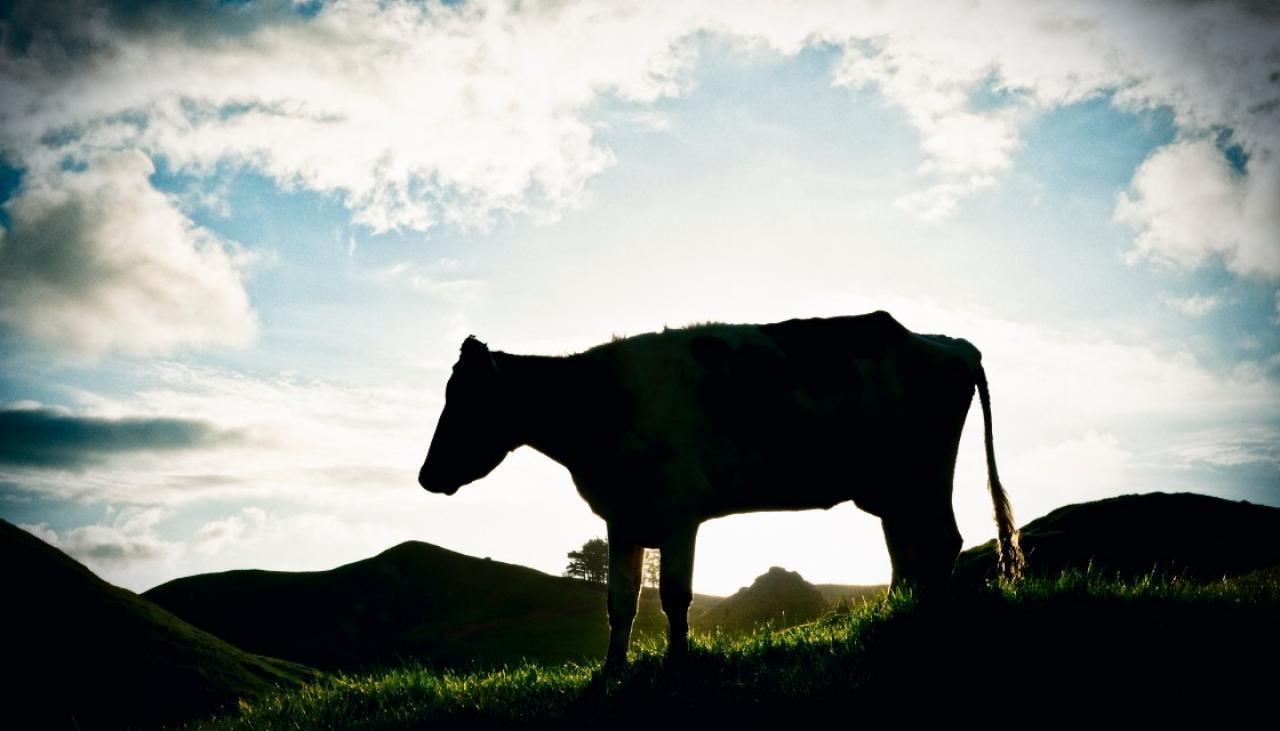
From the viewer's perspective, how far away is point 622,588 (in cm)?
812

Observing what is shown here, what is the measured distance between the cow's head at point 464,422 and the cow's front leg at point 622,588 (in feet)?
5.79

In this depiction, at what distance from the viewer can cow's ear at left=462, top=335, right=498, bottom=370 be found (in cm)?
812

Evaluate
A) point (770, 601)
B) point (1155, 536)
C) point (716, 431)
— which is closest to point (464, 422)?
point (716, 431)

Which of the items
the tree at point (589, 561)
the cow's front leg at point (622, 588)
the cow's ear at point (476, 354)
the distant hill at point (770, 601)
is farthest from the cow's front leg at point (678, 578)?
the tree at point (589, 561)

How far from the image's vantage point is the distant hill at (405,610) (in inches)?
1978

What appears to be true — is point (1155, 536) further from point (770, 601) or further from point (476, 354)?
point (476, 354)

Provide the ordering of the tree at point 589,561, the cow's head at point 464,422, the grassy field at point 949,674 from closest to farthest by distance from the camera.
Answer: the grassy field at point 949,674, the cow's head at point 464,422, the tree at point 589,561

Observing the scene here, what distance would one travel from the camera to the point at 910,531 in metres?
8.75

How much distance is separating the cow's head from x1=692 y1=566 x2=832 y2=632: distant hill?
34.3 m

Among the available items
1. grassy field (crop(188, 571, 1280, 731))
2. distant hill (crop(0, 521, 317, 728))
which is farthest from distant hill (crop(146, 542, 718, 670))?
grassy field (crop(188, 571, 1280, 731))

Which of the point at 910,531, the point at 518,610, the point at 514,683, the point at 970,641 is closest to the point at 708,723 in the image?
the point at 970,641

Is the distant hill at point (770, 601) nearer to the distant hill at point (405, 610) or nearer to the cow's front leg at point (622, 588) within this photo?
the distant hill at point (405, 610)

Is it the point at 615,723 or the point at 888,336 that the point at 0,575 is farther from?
the point at 888,336

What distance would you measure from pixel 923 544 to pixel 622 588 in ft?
11.7
